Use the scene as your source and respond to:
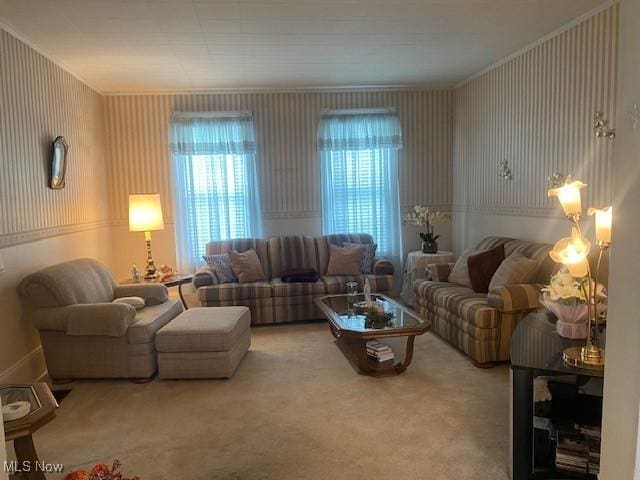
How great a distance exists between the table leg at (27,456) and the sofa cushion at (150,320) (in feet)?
4.72

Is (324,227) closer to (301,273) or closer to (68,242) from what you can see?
(301,273)

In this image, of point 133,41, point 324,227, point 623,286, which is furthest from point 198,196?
point 623,286

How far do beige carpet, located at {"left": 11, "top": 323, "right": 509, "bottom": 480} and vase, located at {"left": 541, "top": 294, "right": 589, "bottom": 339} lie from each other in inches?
27.9

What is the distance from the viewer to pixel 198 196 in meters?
5.75

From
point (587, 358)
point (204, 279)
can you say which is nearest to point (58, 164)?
point (204, 279)

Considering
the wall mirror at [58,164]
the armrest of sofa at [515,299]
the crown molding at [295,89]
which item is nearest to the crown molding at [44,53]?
the crown molding at [295,89]

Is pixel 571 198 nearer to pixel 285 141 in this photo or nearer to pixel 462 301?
pixel 462 301

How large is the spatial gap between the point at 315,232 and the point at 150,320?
2.79 m

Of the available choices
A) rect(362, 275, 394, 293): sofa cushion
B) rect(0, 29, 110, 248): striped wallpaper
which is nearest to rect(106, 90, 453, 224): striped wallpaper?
rect(0, 29, 110, 248): striped wallpaper

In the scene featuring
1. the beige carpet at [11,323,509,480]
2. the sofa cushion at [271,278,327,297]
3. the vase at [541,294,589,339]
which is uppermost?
the vase at [541,294,589,339]

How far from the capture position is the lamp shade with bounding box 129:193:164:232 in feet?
16.1

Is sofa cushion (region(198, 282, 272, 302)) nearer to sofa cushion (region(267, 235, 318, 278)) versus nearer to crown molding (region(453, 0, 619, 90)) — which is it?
sofa cushion (region(267, 235, 318, 278))

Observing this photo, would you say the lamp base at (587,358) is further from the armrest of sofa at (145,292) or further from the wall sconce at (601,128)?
the armrest of sofa at (145,292)

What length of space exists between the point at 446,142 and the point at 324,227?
6.46ft
